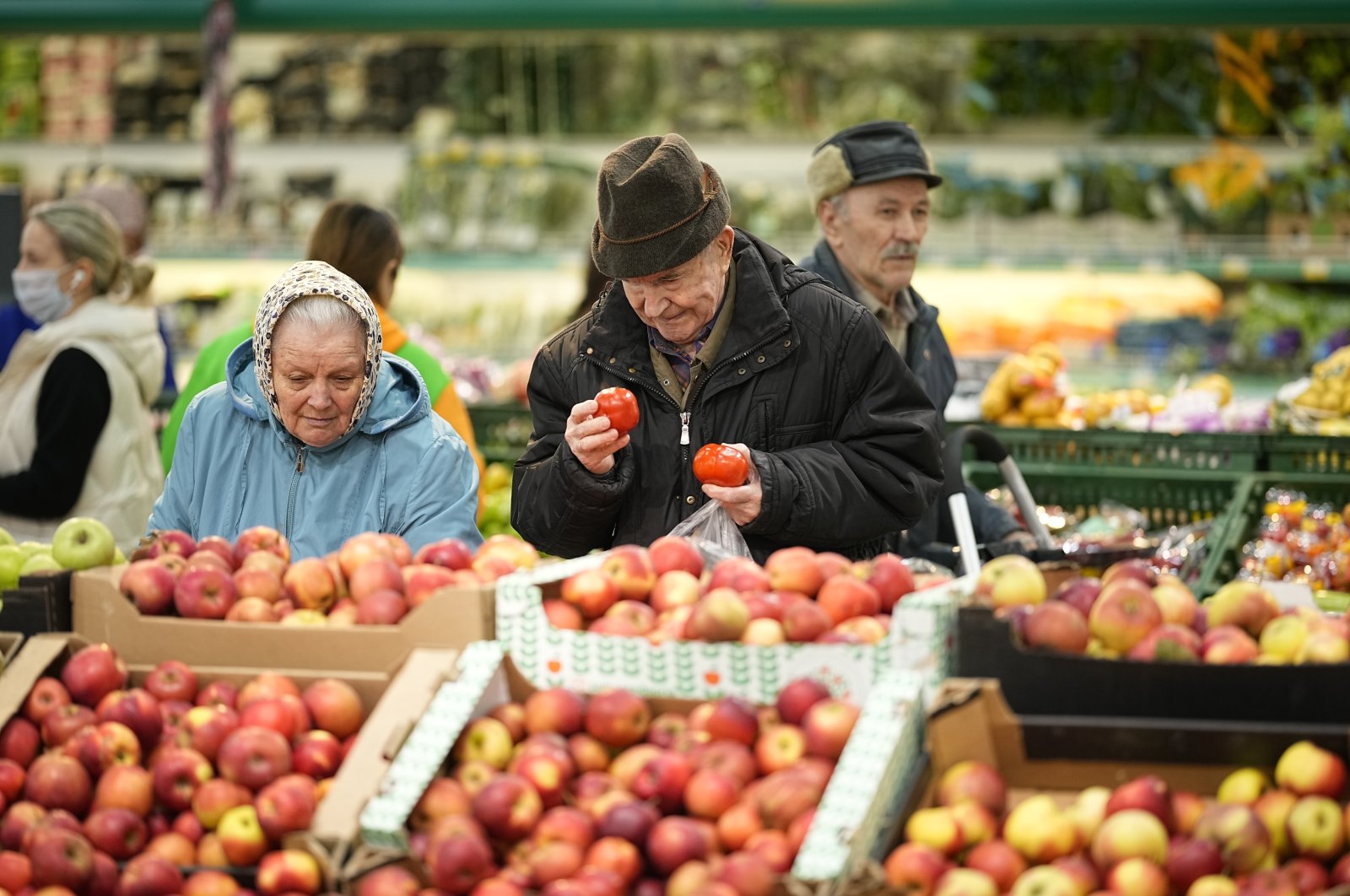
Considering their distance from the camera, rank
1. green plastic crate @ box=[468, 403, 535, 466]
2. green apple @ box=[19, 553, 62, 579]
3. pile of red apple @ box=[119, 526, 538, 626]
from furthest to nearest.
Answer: green plastic crate @ box=[468, 403, 535, 466]
green apple @ box=[19, 553, 62, 579]
pile of red apple @ box=[119, 526, 538, 626]

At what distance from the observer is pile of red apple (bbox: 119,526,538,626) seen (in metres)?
2.45

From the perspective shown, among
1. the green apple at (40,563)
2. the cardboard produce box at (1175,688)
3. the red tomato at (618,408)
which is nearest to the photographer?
the cardboard produce box at (1175,688)

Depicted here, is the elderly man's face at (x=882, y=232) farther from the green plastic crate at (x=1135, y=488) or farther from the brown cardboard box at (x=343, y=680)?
the brown cardboard box at (x=343, y=680)

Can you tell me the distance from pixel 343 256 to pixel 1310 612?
283 centimetres

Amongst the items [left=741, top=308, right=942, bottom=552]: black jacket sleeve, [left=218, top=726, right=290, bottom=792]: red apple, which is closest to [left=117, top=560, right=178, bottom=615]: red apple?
[left=218, top=726, right=290, bottom=792]: red apple

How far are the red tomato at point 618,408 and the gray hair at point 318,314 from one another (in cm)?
60

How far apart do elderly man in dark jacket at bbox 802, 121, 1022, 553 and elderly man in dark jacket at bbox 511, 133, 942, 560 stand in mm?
930

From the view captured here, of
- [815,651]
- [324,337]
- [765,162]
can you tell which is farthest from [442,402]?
[765,162]

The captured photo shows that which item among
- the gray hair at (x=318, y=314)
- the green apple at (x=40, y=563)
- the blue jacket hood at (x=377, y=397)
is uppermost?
the gray hair at (x=318, y=314)

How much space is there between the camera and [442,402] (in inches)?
165

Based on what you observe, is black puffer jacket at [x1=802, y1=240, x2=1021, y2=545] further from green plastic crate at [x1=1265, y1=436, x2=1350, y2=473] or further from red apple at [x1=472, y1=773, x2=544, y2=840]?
red apple at [x1=472, y1=773, x2=544, y2=840]

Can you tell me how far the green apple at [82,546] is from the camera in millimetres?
2701

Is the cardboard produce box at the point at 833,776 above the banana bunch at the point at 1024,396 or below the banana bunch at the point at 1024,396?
above

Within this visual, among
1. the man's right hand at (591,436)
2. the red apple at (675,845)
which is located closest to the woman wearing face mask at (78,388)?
the man's right hand at (591,436)
